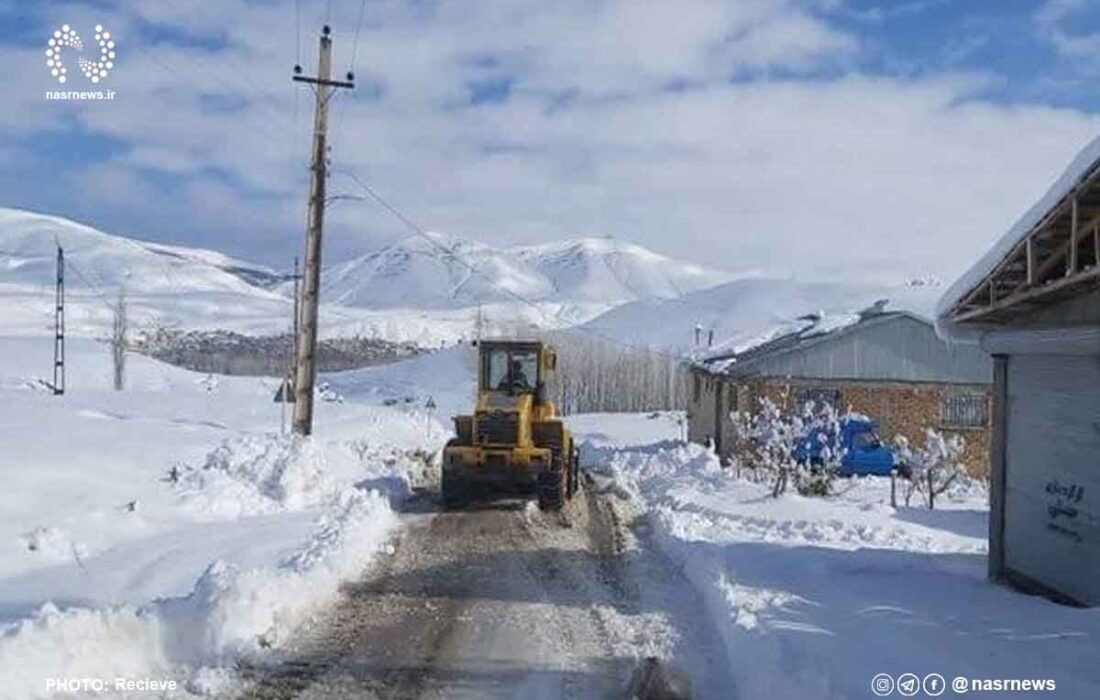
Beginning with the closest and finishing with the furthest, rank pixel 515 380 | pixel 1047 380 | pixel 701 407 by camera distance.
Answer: pixel 1047 380, pixel 515 380, pixel 701 407

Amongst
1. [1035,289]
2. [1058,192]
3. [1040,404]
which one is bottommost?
[1040,404]

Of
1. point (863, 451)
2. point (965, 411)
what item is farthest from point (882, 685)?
point (965, 411)

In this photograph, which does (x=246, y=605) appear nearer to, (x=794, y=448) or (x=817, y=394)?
(x=794, y=448)

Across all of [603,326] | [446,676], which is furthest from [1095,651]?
[603,326]

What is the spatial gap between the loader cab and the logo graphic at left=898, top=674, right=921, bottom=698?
15.0 meters

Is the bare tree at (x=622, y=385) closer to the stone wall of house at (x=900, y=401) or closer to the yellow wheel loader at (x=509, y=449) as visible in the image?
the stone wall of house at (x=900, y=401)

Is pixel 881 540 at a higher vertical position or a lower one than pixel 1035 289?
lower

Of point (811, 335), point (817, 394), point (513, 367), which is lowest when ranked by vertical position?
point (817, 394)

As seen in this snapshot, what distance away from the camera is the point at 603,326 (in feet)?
378

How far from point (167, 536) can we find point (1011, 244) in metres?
11.0

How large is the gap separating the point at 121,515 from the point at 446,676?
323 inches

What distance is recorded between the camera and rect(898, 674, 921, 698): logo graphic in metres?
7.62

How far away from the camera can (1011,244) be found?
12508 millimetres

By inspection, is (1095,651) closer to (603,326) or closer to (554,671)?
(554,671)
